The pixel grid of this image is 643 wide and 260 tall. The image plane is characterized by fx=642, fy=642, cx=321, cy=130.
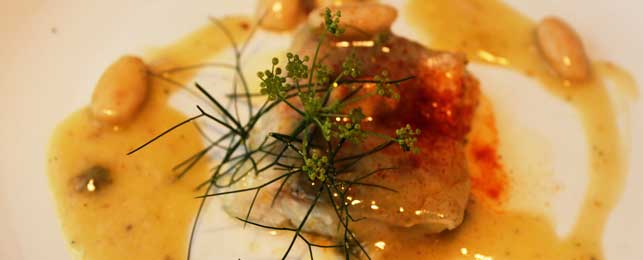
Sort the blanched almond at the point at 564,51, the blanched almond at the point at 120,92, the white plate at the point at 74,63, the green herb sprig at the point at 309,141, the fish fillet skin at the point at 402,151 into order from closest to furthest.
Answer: the green herb sprig at the point at 309,141 < the fish fillet skin at the point at 402,151 < the white plate at the point at 74,63 < the blanched almond at the point at 120,92 < the blanched almond at the point at 564,51

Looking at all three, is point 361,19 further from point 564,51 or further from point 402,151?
point 564,51

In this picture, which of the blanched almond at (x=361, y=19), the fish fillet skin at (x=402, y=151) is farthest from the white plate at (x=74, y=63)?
the blanched almond at (x=361, y=19)

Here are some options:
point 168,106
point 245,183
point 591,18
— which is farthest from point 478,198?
point 168,106

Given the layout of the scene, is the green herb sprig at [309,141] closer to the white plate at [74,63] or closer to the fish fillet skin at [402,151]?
the fish fillet skin at [402,151]

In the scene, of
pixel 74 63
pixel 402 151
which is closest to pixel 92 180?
pixel 74 63

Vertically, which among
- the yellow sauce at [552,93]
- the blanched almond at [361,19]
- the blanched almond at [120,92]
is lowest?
the yellow sauce at [552,93]
